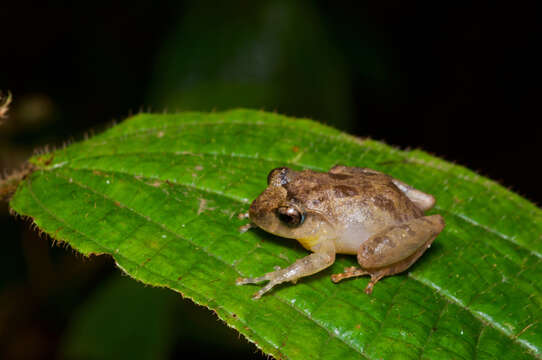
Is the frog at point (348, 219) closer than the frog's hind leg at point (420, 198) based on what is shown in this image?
Yes

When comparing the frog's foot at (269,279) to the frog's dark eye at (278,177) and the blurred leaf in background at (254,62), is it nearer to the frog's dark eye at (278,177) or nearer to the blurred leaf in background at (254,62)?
the frog's dark eye at (278,177)

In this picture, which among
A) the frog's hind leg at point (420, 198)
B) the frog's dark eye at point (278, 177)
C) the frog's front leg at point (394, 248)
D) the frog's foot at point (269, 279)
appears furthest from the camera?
the frog's hind leg at point (420, 198)

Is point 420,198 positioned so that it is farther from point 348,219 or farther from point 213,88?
point 213,88

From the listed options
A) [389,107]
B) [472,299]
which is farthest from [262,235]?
[389,107]

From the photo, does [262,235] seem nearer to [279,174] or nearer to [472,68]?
[279,174]

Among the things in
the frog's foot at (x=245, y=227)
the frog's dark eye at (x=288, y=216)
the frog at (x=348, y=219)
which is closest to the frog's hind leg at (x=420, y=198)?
the frog at (x=348, y=219)

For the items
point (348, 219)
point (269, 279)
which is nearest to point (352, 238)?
point (348, 219)
